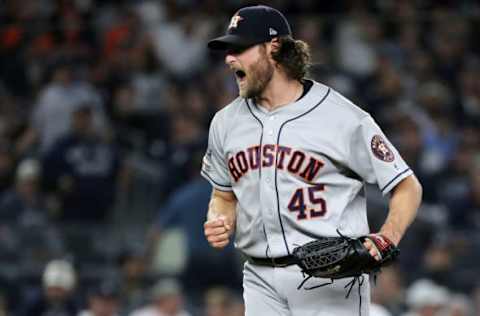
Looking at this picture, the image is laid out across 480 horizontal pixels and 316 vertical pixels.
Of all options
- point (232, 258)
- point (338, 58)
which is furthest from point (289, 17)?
point (232, 258)

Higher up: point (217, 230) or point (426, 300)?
point (217, 230)

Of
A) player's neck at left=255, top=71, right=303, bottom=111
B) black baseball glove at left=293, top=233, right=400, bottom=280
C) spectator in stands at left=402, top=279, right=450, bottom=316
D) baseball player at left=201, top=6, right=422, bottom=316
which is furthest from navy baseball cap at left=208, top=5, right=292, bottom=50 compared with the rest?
spectator in stands at left=402, top=279, right=450, bottom=316

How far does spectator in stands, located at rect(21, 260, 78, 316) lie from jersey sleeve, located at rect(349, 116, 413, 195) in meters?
4.40

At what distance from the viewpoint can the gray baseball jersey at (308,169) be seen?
15.3 feet

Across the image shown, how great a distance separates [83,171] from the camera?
10.0 m

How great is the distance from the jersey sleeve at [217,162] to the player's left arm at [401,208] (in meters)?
0.73

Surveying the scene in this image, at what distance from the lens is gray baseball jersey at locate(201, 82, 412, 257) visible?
466 centimetres

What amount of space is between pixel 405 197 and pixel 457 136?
6.33 meters

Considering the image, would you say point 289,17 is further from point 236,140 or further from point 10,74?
point 236,140

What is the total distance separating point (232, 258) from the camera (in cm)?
923

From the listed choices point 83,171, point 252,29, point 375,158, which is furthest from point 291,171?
point 83,171

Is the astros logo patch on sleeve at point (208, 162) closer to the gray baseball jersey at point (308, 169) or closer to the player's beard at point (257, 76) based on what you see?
the gray baseball jersey at point (308, 169)

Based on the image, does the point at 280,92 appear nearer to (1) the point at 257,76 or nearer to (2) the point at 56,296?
(1) the point at 257,76

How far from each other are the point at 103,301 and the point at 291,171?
4.06 metres
